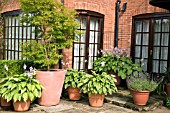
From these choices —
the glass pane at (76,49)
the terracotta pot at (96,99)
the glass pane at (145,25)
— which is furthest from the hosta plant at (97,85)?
the glass pane at (145,25)

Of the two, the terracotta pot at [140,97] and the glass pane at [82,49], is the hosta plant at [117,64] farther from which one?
the terracotta pot at [140,97]

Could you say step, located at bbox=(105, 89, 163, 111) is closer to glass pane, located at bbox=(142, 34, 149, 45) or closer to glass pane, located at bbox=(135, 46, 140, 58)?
glass pane, located at bbox=(135, 46, 140, 58)

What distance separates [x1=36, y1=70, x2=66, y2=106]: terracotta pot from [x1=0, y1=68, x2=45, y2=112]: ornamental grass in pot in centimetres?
23

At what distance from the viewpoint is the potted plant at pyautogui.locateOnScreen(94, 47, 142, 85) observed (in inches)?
245

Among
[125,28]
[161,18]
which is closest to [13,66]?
[125,28]

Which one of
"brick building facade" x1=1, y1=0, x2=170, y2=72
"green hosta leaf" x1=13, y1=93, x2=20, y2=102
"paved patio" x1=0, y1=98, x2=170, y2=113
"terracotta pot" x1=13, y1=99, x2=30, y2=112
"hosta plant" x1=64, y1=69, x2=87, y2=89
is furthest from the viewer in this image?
"brick building facade" x1=1, y1=0, x2=170, y2=72

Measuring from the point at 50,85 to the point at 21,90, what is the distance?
77 cm

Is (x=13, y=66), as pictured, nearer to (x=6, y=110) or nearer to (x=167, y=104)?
(x=6, y=110)

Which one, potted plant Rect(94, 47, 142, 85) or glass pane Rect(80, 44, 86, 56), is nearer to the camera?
potted plant Rect(94, 47, 142, 85)

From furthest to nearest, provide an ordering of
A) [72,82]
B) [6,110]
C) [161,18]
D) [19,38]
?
[19,38], [161,18], [72,82], [6,110]

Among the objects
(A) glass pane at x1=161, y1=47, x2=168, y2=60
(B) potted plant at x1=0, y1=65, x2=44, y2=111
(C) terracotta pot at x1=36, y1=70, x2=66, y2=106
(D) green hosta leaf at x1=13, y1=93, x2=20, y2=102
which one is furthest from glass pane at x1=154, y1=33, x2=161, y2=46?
(D) green hosta leaf at x1=13, y1=93, x2=20, y2=102

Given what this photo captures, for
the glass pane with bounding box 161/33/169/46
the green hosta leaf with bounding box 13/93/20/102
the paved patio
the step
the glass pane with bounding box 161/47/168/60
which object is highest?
the glass pane with bounding box 161/33/169/46

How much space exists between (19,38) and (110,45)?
A: 9.99 feet

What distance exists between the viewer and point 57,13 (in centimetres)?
504
